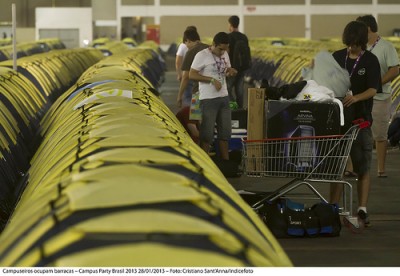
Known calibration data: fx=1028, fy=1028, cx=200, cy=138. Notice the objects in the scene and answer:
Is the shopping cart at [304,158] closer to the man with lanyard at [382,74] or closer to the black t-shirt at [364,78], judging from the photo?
the black t-shirt at [364,78]

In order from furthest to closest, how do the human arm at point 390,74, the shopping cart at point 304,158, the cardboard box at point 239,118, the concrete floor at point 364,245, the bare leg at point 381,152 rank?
the cardboard box at point 239,118, the bare leg at point 381,152, the human arm at point 390,74, the shopping cart at point 304,158, the concrete floor at point 364,245

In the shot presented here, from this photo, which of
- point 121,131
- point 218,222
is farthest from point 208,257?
point 121,131

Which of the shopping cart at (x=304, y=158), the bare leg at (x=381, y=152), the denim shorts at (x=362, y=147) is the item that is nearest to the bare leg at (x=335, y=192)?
the denim shorts at (x=362, y=147)

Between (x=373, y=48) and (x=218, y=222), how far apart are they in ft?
27.3

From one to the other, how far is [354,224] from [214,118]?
3.47 meters

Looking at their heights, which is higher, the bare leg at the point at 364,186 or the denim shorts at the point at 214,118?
the denim shorts at the point at 214,118

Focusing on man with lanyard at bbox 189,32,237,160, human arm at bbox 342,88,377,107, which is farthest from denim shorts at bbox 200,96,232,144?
human arm at bbox 342,88,377,107

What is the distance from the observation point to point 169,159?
4777mm

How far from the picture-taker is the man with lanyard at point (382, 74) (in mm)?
11789

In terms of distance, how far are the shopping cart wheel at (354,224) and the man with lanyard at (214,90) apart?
3.32 meters

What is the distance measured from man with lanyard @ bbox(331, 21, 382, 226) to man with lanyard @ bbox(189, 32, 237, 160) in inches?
115

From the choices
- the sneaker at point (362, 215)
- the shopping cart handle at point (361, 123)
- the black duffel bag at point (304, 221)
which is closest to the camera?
the black duffel bag at point (304, 221)

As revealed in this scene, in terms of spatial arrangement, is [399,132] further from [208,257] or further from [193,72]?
[208,257]

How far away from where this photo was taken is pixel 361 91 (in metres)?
9.82
